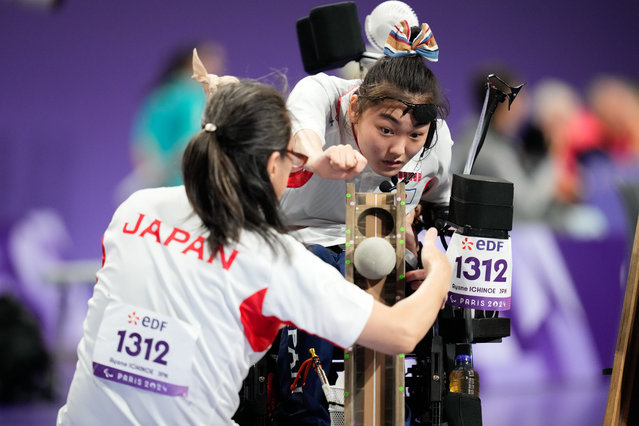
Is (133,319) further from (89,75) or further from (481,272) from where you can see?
(89,75)

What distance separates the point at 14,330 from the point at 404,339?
3059 mm

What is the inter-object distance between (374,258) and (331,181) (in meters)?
0.68

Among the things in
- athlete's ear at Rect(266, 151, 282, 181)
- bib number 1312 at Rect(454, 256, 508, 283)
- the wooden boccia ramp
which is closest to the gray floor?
bib number 1312 at Rect(454, 256, 508, 283)

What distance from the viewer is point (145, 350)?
5.54 feet

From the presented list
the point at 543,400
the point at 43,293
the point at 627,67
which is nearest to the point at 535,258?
the point at 543,400

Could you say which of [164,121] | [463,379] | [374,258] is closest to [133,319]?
[374,258]

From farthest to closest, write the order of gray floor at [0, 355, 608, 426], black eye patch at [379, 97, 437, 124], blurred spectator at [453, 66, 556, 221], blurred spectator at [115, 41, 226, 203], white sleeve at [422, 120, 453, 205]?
1. blurred spectator at [453, 66, 556, 221]
2. blurred spectator at [115, 41, 226, 203]
3. gray floor at [0, 355, 608, 426]
4. white sleeve at [422, 120, 453, 205]
5. black eye patch at [379, 97, 437, 124]

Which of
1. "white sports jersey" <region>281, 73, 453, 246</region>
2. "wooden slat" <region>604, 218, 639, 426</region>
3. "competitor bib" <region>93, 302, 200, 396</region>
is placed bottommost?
"wooden slat" <region>604, 218, 639, 426</region>

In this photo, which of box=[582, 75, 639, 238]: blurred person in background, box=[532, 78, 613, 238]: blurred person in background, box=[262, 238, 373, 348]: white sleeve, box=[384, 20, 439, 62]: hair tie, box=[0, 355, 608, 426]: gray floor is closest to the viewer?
box=[262, 238, 373, 348]: white sleeve

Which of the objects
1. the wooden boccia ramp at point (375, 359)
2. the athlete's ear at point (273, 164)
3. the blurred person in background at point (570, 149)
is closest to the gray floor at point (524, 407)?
the blurred person in background at point (570, 149)

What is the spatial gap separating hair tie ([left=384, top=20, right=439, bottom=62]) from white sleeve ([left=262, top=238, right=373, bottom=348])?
1.02 m

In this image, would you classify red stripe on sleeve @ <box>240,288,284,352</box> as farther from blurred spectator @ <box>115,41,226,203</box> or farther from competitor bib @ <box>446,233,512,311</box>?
blurred spectator @ <box>115,41,226,203</box>

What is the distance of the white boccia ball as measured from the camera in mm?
1986

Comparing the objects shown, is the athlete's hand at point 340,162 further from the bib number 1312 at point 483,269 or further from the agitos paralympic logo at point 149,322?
the agitos paralympic logo at point 149,322
